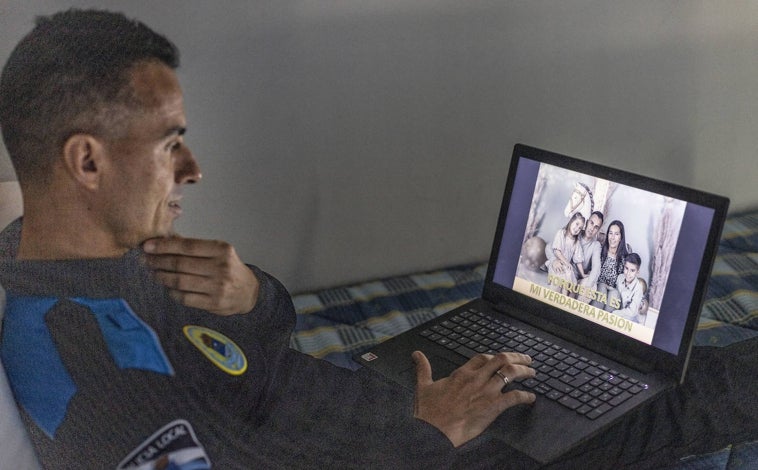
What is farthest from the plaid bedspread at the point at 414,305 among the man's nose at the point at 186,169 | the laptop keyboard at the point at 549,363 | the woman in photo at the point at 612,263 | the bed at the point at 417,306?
the man's nose at the point at 186,169

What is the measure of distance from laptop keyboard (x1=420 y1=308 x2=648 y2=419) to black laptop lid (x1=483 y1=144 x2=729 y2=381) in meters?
0.04

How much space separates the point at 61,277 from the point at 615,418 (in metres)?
0.73

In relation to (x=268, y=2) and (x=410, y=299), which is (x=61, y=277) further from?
(x=410, y=299)

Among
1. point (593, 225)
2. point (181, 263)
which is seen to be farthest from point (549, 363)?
point (181, 263)

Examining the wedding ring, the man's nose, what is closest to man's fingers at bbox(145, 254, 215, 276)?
the man's nose

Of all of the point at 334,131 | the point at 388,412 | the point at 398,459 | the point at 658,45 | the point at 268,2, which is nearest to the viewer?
the point at 398,459

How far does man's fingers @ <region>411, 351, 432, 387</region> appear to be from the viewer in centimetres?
115

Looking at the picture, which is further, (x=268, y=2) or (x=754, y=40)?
(x=754, y=40)

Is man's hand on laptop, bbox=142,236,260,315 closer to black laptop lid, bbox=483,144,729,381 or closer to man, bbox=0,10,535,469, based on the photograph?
man, bbox=0,10,535,469

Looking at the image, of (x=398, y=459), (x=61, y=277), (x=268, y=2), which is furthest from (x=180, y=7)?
(x=398, y=459)

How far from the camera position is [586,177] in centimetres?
125

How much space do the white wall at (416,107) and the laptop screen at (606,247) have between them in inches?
13.8

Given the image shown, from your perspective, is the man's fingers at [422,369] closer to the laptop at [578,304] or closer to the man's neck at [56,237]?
the laptop at [578,304]

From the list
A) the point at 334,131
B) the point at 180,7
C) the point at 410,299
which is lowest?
the point at 410,299
